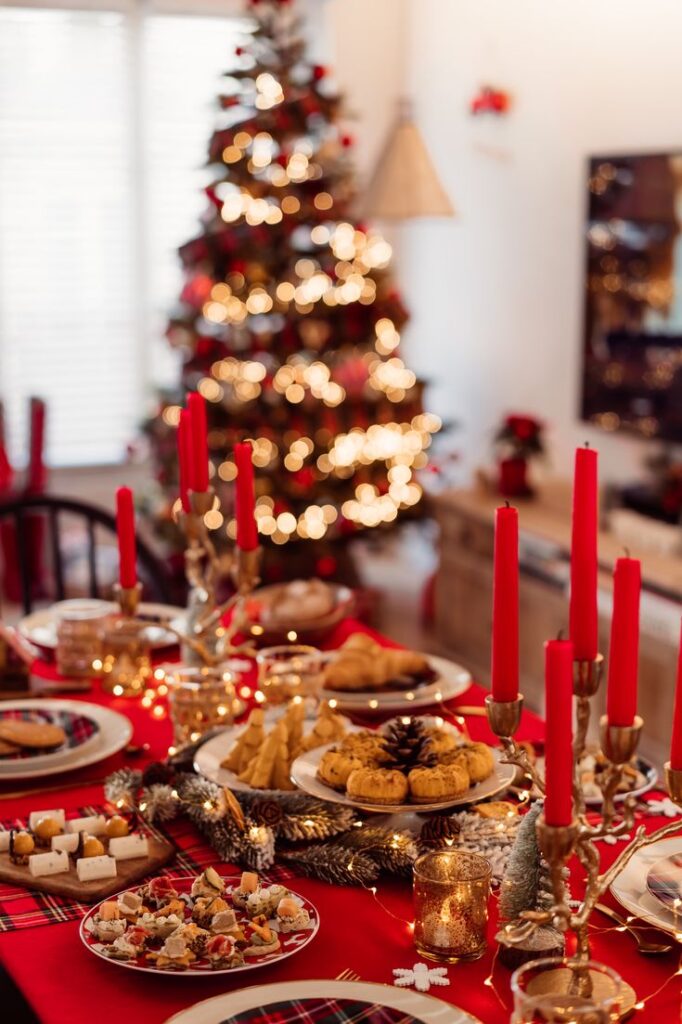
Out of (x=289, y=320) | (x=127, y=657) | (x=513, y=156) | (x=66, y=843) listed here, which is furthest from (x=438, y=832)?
(x=513, y=156)

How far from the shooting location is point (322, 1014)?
45.8 inches

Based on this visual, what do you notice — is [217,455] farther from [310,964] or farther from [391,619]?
[310,964]

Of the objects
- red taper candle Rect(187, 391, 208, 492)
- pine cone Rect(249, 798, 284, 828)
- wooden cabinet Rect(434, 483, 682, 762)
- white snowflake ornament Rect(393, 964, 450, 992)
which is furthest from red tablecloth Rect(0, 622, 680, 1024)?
wooden cabinet Rect(434, 483, 682, 762)

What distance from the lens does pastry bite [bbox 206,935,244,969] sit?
1.24 m

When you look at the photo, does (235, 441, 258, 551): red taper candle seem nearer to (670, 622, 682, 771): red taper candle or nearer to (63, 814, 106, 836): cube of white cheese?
(63, 814, 106, 836): cube of white cheese

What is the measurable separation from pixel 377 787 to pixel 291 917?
0.67 ft

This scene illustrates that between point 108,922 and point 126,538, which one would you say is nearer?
point 108,922

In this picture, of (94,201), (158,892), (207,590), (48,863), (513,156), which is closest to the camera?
(158,892)

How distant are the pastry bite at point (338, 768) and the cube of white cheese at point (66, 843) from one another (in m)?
0.29

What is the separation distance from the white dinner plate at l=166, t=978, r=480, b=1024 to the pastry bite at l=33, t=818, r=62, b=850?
0.40 metres

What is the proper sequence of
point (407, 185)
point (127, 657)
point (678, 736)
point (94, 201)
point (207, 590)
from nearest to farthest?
1. point (678, 736)
2. point (207, 590)
3. point (127, 657)
4. point (407, 185)
5. point (94, 201)

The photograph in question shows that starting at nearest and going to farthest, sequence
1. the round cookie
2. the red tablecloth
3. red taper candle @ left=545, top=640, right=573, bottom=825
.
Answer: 1. red taper candle @ left=545, top=640, right=573, bottom=825
2. the red tablecloth
3. the round cookie

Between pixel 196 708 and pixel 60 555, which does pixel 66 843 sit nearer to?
pixel 196 708

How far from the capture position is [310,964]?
1.28m
